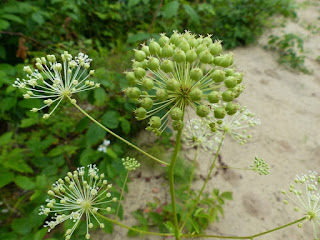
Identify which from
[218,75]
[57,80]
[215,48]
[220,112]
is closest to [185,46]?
[215,48]

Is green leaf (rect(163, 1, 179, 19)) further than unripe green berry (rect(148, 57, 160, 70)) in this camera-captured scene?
Yes

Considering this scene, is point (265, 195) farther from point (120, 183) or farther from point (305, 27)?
point (305, 27)

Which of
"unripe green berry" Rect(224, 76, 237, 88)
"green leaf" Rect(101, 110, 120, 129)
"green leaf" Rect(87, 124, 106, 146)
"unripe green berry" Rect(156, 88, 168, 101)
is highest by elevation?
"unripe green berry" Rect(224, 76, 237, 88)

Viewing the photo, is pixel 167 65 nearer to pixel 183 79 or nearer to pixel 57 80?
pixel 183 79

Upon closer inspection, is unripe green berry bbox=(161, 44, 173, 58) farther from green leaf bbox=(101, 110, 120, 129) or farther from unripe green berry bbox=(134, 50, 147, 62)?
green leaf bbox=(101, 110, 120, 129)

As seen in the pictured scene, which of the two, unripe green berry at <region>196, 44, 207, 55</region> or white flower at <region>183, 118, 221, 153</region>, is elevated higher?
unripe green berry at <region>196, 44, 207, 55</region>

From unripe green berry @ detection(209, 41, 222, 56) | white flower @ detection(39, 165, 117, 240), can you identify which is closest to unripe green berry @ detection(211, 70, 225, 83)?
unripe green berry @ detection(209, 41, 222, 56)
